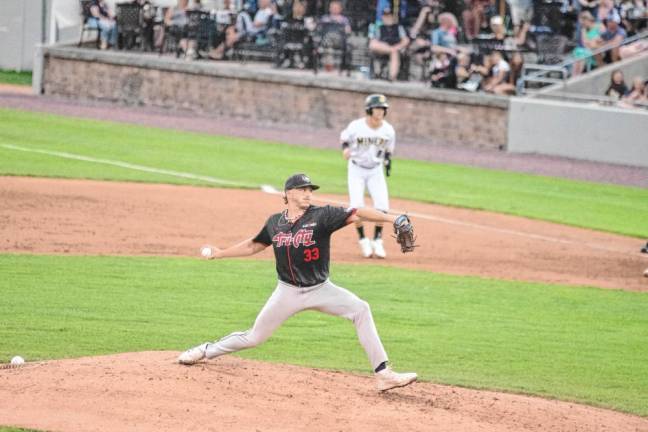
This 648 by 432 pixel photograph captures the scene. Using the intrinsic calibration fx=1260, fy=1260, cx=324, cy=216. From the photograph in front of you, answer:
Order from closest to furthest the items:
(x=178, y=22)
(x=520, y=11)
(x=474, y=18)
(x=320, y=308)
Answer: (x=320, y=308), (x=474, y=18), (x=178, y=22), (x=520, y=11)

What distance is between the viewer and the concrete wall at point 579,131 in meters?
25.8

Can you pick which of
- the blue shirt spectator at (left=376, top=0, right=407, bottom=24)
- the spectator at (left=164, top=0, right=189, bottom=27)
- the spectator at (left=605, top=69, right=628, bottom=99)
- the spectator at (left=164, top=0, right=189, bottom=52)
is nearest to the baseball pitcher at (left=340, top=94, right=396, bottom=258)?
the spectator at (left=605, top=69, right=628, bottom=99)

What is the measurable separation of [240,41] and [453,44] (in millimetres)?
5800

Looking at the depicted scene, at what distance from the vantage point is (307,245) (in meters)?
9.47

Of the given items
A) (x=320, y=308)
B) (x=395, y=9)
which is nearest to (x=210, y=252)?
(x=320, y=308)

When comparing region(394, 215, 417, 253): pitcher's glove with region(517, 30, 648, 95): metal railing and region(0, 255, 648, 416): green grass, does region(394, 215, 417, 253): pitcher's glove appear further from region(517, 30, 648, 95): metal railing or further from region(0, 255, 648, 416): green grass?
region(517, 30, 648, 95): metal railing

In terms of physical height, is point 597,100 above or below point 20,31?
below

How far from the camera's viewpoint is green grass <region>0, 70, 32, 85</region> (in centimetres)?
3525

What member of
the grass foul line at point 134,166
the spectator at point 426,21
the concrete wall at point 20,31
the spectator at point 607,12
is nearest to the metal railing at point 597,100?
the spectator at point 607,12

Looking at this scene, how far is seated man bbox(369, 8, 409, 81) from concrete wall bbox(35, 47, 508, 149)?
78 cm

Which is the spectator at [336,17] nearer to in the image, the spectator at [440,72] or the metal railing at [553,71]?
the spectator at [440,72]

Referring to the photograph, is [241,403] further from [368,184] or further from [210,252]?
[368,184]

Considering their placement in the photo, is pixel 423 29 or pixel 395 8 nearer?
pixel 423 29

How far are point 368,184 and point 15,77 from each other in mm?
21838
